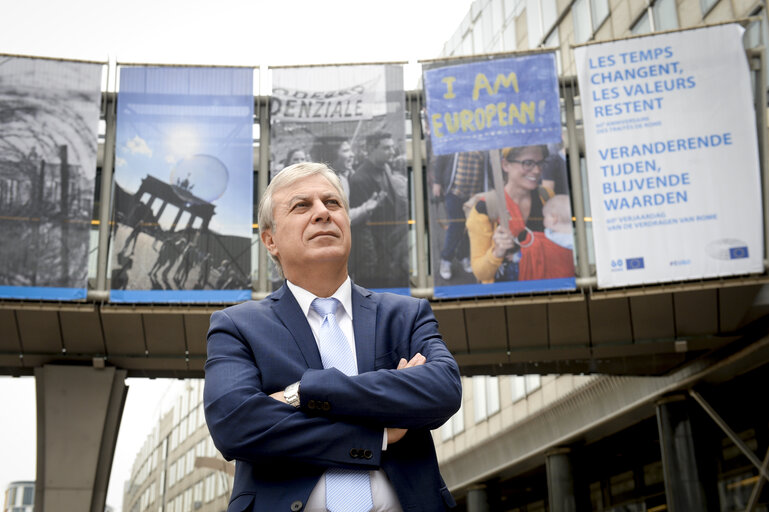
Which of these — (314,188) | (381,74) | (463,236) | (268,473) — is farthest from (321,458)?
(381,74)

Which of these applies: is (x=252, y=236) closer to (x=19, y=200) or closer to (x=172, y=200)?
(x=172, y=200)

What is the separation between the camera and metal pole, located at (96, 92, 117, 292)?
18.0 metres

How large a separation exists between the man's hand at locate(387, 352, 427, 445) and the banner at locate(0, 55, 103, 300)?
15.8m

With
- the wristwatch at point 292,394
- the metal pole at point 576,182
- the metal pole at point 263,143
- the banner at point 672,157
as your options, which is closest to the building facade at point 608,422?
the metal pole at point 576,182

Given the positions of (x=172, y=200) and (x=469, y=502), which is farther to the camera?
(x=469, y=502)

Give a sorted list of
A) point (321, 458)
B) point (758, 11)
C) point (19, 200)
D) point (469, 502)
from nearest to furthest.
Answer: point (321, 458)
point (19, 200)
point (758, 11)
point (469, 502)

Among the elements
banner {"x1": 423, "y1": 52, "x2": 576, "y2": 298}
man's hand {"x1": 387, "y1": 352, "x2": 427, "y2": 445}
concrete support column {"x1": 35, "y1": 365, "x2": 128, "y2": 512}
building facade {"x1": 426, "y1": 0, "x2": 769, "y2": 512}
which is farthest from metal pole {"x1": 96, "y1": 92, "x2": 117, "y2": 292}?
man's hand {"x1": 387, "y1": 352, "x2": 427, "y2": 445}

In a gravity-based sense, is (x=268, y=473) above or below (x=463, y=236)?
below

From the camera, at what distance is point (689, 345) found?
19.6 meters

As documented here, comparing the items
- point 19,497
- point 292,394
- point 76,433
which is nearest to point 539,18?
point 76,433

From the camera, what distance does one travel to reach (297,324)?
107 inches

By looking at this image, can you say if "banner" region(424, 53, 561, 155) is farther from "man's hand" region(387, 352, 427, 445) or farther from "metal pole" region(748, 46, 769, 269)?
"man's hand" region(387, 352, 427, 445)

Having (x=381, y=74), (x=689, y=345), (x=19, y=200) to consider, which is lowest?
(x=689, y=345)

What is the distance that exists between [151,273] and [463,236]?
595cm
